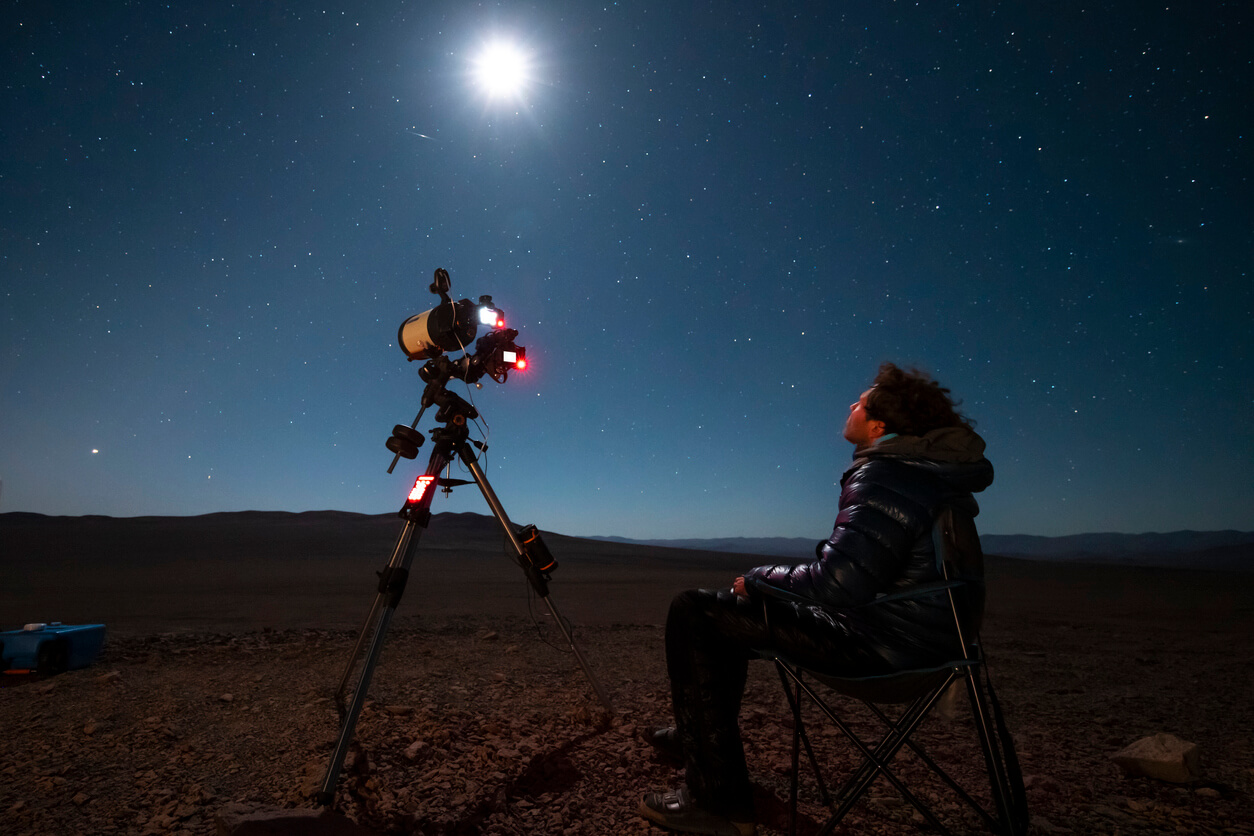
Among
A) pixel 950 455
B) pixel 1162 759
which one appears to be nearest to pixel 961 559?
pixel 950 455

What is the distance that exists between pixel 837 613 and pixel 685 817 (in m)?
0.91

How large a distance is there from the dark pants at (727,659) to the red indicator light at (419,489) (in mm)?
1344

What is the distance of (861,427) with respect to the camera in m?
2.43

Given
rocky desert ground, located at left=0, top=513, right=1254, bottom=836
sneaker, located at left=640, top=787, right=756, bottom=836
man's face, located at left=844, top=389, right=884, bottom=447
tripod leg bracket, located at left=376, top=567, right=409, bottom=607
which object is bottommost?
rocky desert ground, located at left=0, top=513, right=1254, bottom=836

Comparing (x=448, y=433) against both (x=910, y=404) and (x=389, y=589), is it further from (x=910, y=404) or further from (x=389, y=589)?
(x=910, y=404)

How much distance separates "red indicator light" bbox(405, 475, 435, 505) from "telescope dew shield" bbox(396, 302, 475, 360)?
0.73 meters

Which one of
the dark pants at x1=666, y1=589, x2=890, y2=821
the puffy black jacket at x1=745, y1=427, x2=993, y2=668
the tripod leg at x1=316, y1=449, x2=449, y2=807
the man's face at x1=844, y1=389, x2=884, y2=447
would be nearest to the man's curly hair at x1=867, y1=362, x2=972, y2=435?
the man's face at x1=844, y1=389, x2=884, y2=447

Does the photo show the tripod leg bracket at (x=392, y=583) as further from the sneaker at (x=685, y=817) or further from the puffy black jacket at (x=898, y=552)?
the puffy black jacket at (x=898, y=552)

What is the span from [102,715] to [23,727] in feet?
1.01

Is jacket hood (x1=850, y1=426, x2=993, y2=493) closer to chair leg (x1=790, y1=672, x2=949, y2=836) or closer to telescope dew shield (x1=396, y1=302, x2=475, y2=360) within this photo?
chair leg (x1=790, y1=672, x2=949, y2=836)

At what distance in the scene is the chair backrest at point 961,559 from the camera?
74.4 inches

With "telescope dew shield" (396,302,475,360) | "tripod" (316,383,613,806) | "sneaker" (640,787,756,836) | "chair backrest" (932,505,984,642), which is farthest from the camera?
"telescope dew shield" (396,302,475,360)

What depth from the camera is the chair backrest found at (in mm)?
1890

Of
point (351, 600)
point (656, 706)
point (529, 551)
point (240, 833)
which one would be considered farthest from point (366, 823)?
point (351, 600)
